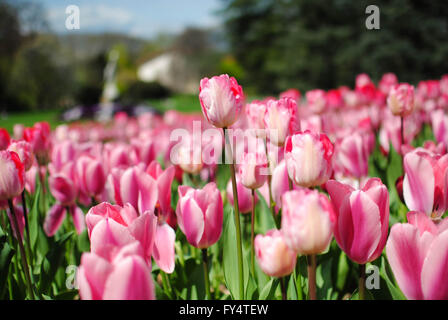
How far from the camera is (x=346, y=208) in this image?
731 millimetres

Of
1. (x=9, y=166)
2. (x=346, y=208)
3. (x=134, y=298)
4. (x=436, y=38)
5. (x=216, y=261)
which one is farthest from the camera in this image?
(x=436, y=38)

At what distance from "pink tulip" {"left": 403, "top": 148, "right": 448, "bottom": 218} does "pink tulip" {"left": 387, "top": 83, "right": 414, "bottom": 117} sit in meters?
0.59

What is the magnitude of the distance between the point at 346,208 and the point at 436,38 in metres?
12.5

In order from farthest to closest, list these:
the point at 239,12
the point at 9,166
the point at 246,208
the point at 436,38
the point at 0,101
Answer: the point at 239,12, the point at 0,101, the point at 436,38, the point at 246,208, the point at 9,166

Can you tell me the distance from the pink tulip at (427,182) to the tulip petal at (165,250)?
56 centimetres

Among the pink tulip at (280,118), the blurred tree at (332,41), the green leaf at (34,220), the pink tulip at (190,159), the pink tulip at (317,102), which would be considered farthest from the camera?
the blurred tree at (332,41)

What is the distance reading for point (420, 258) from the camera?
2.25 feet

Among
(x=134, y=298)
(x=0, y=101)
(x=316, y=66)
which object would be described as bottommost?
(x=134, y=298)

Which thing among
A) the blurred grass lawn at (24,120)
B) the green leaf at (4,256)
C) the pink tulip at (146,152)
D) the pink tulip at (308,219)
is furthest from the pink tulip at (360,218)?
the blurred grass lawn at (24,120)

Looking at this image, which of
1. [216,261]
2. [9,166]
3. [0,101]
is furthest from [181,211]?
[0,101]

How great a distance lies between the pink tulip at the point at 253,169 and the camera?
3.26 ft

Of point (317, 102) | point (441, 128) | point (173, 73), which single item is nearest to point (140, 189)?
point (441, 128)

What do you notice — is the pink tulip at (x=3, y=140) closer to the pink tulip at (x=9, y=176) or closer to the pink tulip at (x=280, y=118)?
the pink tulip at (x=9, y=176)
